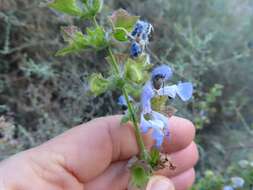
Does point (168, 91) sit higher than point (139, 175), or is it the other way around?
point (168, 91)

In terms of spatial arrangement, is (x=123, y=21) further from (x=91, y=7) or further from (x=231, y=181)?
(x=231, y=181)

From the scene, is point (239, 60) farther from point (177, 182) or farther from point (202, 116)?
point (177, 182)

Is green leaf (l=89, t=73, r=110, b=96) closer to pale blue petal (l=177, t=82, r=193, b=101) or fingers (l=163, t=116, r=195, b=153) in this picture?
pale blue petal (l=177, t=82, r=193, b=101)

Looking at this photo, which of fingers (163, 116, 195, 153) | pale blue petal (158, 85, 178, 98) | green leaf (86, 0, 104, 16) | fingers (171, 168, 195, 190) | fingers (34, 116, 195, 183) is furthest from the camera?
fingers (171, 168, 195, 190)

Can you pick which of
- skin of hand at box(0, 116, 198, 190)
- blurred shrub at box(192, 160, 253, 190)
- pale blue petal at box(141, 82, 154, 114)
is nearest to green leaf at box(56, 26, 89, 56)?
pale blue petal at box(141, 82, 154, 114)

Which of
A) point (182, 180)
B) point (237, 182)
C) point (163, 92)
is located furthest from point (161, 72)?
point (237, 182)

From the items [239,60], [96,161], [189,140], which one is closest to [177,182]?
[189,140]

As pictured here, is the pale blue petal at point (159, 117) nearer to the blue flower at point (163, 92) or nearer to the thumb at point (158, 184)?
the blue flower at point (163, 92)
